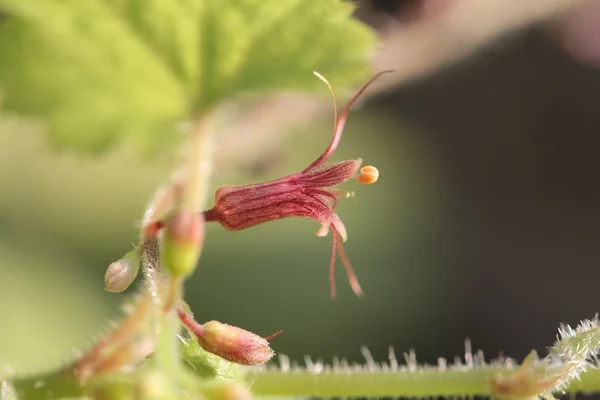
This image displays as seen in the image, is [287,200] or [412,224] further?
[412,224]

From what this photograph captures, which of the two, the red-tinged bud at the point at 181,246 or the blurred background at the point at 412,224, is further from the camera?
the blurred background at the point at 412,224

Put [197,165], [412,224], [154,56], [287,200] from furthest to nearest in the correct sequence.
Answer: [412,224] → [154,56] → [197,165] → [287,200]

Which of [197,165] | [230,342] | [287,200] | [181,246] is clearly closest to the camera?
[181,246]

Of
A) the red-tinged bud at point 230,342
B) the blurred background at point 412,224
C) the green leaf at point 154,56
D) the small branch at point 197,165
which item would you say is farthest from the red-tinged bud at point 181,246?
the blurred background at point 412,224

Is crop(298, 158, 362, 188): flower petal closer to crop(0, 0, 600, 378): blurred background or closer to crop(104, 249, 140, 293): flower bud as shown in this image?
crop(104, 249, 140, 293): flower bud

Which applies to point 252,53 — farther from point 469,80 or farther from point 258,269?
point 469,80

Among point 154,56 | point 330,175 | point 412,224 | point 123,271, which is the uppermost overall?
point 412,224

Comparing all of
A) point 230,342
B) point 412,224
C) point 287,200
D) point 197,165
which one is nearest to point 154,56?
point 197,165

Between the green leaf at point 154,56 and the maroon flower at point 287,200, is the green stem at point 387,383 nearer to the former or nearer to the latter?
the maroon flower at point 287,200

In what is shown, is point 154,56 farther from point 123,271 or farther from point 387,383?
point 387,383
